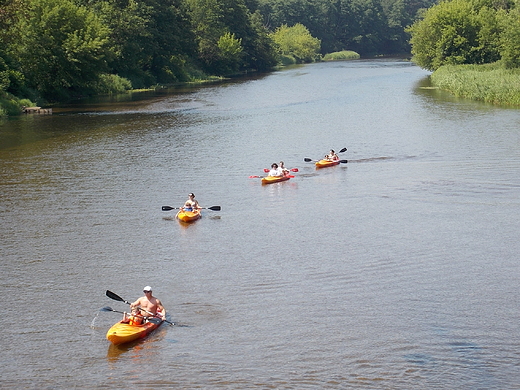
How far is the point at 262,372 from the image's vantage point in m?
14.5

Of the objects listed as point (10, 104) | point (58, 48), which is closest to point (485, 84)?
point (58, 48)

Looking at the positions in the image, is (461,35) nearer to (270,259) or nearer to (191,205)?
(191,205)

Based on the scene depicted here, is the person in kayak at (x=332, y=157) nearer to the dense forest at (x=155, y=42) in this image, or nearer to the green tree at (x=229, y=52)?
the dense forest at (x=155, y=42)

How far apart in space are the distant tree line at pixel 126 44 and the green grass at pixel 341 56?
146 inches

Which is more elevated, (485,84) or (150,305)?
(485,84)

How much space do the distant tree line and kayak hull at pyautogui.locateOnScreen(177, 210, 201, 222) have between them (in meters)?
33.9

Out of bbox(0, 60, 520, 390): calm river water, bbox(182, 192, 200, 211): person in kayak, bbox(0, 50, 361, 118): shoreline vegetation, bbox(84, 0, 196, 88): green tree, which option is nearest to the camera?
bbox(0, 60, 520, 390): calm river water

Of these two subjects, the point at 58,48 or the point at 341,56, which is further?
the point at 341,56

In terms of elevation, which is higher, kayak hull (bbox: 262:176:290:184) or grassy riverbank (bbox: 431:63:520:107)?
grassy riverbank (bbox: 431:63:520:107)

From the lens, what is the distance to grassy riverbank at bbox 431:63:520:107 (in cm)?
5362

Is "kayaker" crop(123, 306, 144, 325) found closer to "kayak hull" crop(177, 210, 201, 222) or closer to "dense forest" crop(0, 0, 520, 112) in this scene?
"kayak hull" crop(177, 210, 201, 222)

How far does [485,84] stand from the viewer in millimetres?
57094

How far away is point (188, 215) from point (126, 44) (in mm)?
55983

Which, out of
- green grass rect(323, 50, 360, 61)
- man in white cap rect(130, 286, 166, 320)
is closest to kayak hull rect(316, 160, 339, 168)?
man in white cap rect(130, 286, 166, 320)
